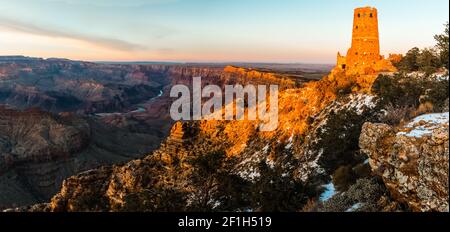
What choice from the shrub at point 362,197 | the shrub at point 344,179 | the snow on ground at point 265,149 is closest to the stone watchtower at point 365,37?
the snow on ground at point 265,149

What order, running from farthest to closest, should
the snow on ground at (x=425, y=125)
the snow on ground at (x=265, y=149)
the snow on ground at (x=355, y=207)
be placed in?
the snow on ground at (x=265, y=149) → the snow on ground at (x=355, y=207) → the snow on ground at (x=425, y=125)

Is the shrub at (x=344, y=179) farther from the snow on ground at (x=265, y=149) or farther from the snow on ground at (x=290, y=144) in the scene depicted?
the snow on ground at (x=265, y=149)

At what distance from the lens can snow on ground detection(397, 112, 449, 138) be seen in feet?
36.7

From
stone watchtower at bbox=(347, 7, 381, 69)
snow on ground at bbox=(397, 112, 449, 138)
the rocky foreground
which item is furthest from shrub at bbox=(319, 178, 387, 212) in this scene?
stone watchtower at bbox=(347, 7, 381, 69)

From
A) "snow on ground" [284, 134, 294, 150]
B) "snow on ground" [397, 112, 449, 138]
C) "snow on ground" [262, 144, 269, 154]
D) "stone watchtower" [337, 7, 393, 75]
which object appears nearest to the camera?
"snow on ground" [397, 112, 449, 138]

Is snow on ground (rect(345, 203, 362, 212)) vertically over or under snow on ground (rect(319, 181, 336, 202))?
over

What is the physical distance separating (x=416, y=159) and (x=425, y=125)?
1.47 meters

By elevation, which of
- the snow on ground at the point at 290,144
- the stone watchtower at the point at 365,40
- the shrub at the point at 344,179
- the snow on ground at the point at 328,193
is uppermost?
the stone watchtower at the point at 365,40

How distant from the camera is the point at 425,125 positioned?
458 inches

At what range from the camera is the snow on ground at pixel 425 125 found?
11185 millimetres

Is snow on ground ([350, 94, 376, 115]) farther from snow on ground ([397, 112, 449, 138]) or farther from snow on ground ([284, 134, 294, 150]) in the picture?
snow on ground ([397, 112, 449, 138])

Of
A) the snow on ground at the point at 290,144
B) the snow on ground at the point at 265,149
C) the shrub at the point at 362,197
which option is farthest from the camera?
the snow on ground at the point at 265,149

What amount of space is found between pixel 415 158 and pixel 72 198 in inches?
1497
